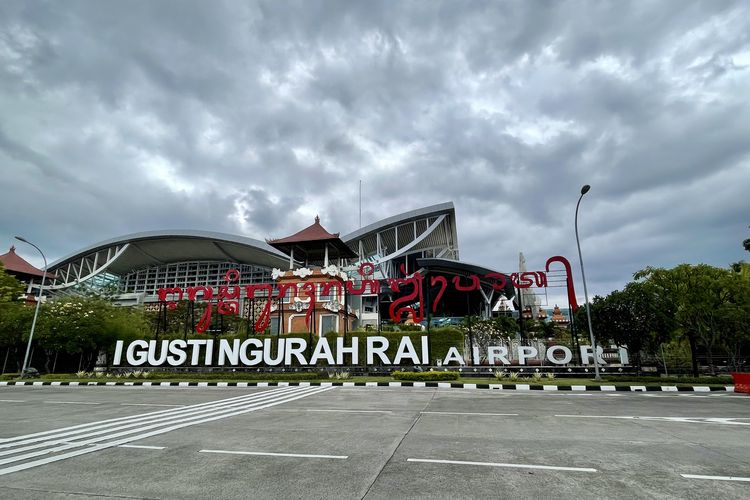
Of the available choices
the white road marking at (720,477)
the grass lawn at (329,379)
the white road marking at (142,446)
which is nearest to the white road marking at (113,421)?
the white road marking at (142,446)

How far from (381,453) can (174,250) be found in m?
70.2

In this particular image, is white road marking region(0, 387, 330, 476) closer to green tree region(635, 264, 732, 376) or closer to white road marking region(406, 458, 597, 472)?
white road marking region(406, 458, 597, 472)

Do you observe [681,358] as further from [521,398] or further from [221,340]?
[221,340]

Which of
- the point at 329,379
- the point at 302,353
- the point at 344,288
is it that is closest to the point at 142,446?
the point at 329,379

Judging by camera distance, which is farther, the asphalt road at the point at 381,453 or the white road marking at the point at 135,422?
the white road marking at the point at 135,422

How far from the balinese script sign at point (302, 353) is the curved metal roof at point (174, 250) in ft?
102

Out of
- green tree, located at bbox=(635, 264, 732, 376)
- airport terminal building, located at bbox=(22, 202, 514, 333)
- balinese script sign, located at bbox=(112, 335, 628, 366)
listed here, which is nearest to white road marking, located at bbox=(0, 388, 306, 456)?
balinese script sign, located at bbox=(112, 335, 628, 366)

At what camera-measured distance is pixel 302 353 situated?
28.0 metres

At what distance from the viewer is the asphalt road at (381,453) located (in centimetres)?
496

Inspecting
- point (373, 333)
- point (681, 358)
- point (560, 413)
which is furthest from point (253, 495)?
point (681, 358)

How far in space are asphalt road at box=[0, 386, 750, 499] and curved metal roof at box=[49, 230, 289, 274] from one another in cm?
5138

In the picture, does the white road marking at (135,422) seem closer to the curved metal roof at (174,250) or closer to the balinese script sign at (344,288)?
the balinese script sign at (344,288)

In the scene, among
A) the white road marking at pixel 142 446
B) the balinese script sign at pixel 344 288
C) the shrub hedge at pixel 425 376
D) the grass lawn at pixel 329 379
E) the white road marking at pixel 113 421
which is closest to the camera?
the white road marking at pixel 142 446

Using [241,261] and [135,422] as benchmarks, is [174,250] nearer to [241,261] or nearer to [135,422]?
[241,261]
